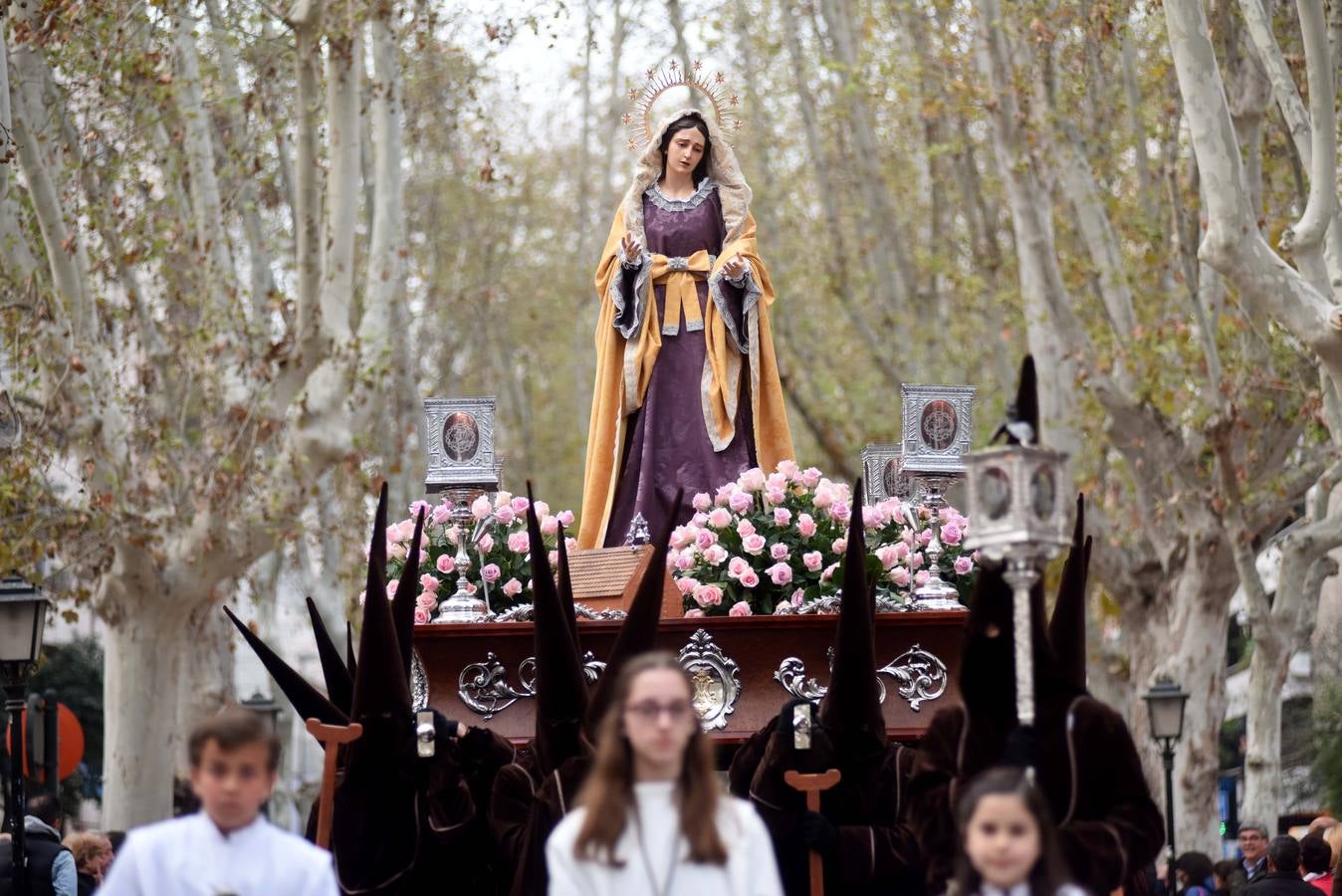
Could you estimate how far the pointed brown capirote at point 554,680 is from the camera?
902 centimetres

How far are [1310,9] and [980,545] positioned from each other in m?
8.50

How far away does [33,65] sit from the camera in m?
16.6

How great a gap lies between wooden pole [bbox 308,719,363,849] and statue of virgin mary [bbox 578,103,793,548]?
366 cm

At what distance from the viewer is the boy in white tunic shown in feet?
19.6

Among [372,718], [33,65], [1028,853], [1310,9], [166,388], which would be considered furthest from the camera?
[166,388]

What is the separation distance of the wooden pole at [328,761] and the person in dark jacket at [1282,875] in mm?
4351

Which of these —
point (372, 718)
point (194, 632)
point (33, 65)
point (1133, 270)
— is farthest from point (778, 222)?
point (372, 718)

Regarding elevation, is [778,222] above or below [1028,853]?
above

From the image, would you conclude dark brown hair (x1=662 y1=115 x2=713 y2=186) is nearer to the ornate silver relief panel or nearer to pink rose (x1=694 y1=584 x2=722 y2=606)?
pink rose (x1=694 y1=584 x2=722 y2=606)

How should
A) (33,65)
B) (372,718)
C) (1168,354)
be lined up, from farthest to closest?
(1168,354)
(33,65)
(372,718)

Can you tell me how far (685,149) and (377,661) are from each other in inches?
171

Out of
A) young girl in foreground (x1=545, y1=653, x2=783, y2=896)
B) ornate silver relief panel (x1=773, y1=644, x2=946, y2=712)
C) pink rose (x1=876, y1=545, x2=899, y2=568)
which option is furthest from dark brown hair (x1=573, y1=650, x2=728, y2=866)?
pink rose (x1=876, y1=545, x2=899, y2=568)

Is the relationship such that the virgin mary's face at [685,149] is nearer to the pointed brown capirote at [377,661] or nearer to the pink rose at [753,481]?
the pink rose at [753,481]

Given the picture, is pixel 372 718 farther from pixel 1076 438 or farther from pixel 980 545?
pixel 1076 438
